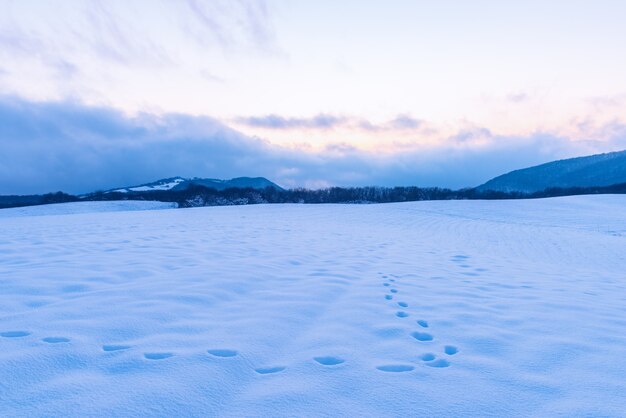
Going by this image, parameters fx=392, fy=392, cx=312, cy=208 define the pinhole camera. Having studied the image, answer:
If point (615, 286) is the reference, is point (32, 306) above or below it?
above

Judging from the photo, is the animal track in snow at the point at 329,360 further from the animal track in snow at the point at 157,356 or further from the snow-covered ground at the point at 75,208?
the snow-covered ground at the point at 75,208

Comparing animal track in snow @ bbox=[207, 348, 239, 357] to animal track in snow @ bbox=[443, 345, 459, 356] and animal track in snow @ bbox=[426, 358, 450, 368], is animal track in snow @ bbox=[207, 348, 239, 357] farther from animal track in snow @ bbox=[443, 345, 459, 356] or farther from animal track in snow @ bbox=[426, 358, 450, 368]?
animal track in snow @ bbox=[443, 345, 459, 356]

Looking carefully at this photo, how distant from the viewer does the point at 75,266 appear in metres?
6.43

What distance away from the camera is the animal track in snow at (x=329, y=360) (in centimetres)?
303

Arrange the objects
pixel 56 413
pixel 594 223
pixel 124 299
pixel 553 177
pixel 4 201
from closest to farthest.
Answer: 1. pixel 56 413
2. pixel 124 299
3. pixel 594 223
4. pixel 4 201
5. pixel 553 177

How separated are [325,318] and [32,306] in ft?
10.5

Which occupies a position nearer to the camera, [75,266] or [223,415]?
[223,415]

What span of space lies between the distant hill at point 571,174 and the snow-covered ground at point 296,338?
161 metres

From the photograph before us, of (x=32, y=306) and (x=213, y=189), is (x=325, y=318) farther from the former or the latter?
(x=213, y=189)

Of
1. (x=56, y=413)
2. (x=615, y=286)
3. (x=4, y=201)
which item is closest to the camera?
(x=56, y=413)

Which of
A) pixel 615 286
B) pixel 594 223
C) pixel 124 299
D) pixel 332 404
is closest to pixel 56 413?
pixel 332 404

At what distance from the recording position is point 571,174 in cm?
16750

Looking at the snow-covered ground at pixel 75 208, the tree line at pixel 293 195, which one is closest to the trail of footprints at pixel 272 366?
the snow-covered ground at pixel 75 208

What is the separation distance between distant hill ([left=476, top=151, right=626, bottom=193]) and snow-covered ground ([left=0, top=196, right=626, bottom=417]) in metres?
161
